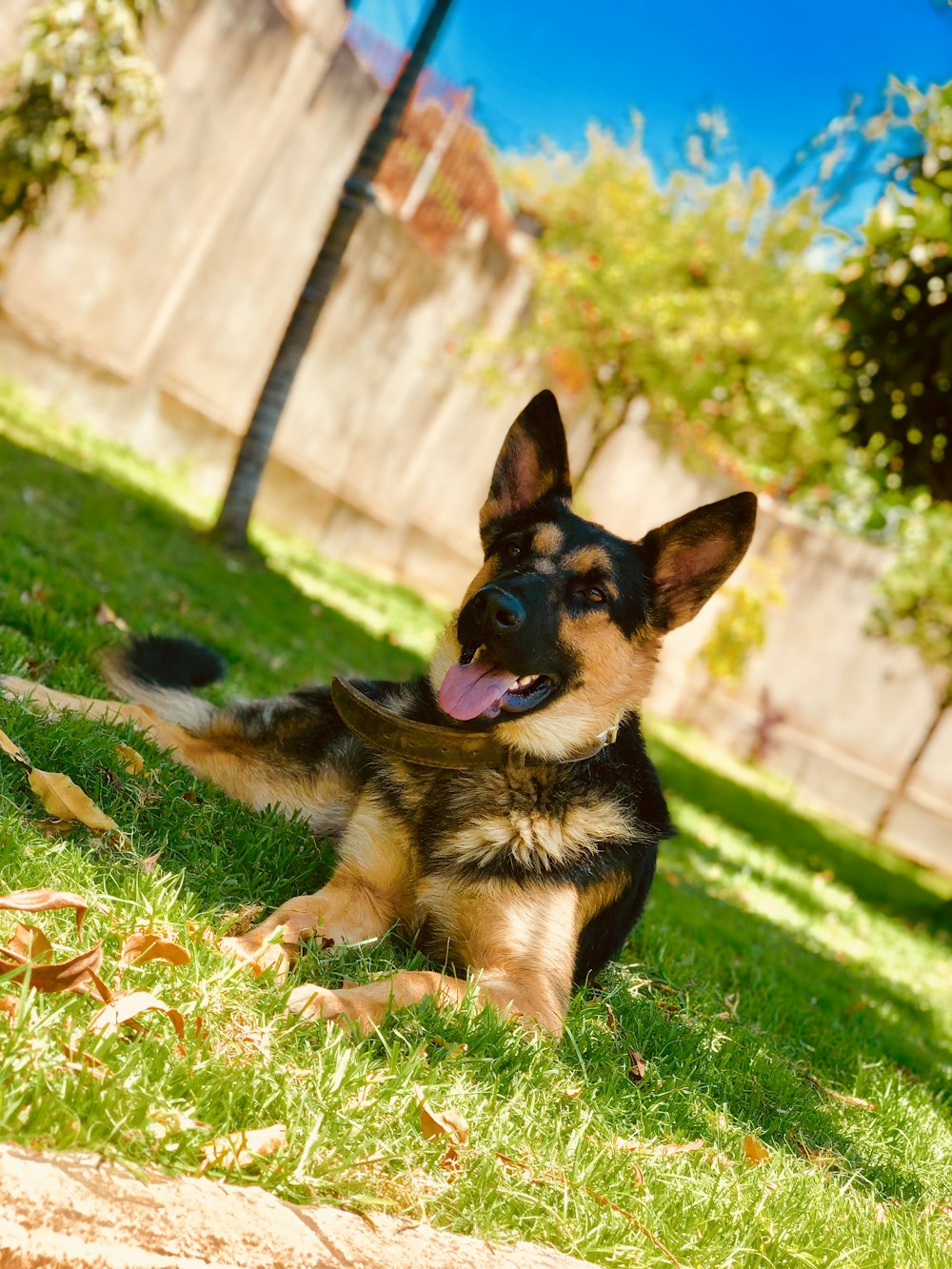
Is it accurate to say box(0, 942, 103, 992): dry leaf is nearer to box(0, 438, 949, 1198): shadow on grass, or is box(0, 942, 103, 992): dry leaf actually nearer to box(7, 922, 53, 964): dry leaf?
box(7, 922, 53, 964): dry leaf

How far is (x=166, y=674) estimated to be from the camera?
14.1 feet

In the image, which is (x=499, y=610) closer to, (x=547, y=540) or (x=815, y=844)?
(x=547, y=540)

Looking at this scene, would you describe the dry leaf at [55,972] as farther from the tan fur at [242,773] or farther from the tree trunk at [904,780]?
the tree trunk at [904,780]

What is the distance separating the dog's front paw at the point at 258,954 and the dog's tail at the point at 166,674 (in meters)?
1.48

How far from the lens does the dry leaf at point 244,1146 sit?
6.31 feet

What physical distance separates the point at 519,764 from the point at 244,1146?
63.5 inches

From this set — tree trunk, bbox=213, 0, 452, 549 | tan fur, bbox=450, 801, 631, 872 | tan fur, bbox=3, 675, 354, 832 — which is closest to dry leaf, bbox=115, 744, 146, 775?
tan fur, bbox=3, 675, 354, 832

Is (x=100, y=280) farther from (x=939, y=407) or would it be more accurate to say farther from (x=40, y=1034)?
(x=40, y=1034)

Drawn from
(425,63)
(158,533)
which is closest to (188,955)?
(158,533)

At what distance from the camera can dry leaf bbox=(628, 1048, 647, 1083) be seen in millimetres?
3232

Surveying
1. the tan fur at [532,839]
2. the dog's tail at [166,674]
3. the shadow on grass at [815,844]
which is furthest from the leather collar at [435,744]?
the shadow on grass at [815,844]

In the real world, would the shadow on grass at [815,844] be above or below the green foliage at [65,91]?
below

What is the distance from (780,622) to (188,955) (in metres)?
20.1

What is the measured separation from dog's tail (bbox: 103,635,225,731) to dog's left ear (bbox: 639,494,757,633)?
Answer: 1.75 meters
